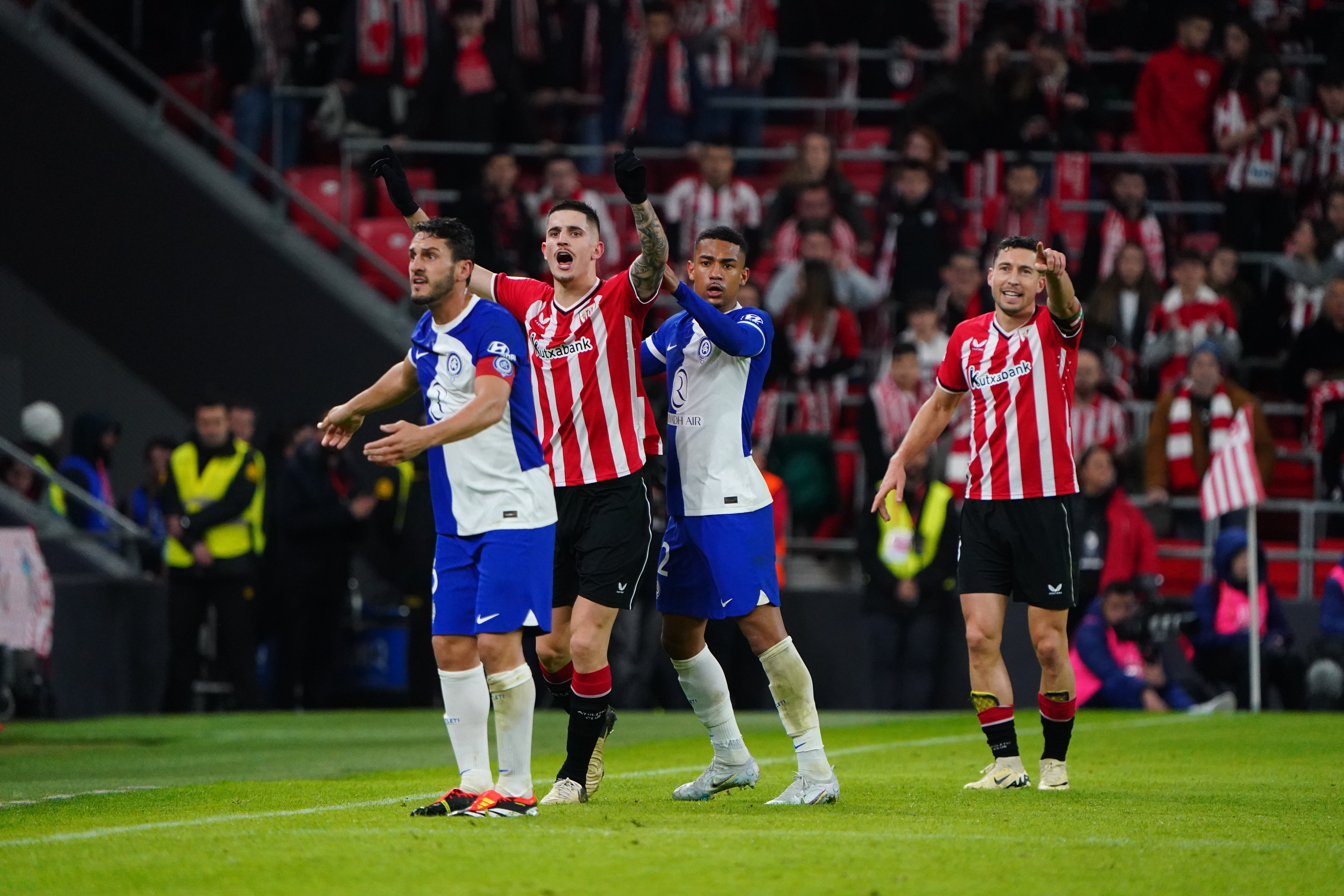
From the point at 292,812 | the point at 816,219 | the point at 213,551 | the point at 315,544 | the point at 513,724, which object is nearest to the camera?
the point at 513,724

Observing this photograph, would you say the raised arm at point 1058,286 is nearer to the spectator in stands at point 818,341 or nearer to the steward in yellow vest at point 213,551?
the spectator in stands at point 818,341

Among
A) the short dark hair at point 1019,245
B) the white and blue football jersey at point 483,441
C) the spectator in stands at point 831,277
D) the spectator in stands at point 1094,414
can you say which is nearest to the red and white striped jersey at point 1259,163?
the spectator in stands at point 1094,414

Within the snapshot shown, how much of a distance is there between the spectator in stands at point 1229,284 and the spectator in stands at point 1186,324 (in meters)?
0.50

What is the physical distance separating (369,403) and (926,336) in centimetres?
921

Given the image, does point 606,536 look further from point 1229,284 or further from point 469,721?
point 1229,284

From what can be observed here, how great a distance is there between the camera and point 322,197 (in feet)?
63.5

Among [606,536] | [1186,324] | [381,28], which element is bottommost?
[606,536]

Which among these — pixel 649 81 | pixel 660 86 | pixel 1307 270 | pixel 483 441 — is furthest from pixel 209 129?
pixel 483 441

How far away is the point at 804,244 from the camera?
16422 mm

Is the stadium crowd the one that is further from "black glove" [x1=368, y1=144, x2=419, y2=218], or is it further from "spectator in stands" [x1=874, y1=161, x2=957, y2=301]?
"black glove" [x1=368, y1=144, x2=419, y2=218]

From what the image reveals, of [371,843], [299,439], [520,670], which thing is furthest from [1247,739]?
[299,439]

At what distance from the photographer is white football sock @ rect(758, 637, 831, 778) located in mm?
7965

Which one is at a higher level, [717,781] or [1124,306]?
[1124,306]

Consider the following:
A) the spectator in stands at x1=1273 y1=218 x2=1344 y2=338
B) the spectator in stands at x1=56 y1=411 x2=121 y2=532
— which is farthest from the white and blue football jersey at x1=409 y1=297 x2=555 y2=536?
the spectator in stands at x1=1273 y1=218 x2=1344 y2=338
